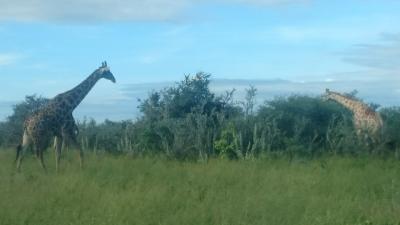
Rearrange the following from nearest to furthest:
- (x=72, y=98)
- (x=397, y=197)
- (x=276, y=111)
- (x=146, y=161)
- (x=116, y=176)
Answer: (x=397, y=197), (x=116, y=176), (x=146, y=161), (x=72, y=98), (x=276, y=111)

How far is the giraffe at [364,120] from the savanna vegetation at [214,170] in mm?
195

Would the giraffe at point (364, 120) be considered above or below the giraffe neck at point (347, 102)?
below

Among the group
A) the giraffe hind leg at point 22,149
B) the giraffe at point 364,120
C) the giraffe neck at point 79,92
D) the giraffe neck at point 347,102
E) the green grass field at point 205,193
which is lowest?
the green grass field at point 205,193

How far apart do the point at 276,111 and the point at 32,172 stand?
6509mm

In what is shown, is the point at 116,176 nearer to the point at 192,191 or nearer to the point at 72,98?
the point at 192,191

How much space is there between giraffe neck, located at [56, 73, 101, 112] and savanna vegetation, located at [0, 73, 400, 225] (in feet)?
3.87

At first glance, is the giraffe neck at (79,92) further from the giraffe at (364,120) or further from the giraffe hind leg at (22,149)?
the giraffe at (364,120)

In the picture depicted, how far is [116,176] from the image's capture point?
40.6 ft

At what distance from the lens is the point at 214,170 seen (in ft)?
43.1

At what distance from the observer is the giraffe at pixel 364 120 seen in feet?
55.8

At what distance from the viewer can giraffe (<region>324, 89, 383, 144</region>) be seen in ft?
55.8

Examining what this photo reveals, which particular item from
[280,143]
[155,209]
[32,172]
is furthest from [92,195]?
[280,143]

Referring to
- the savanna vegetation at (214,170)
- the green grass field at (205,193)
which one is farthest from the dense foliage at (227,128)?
the green grass field at (205,193)

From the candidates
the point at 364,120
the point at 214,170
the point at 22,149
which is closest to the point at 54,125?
the point at 22,149
